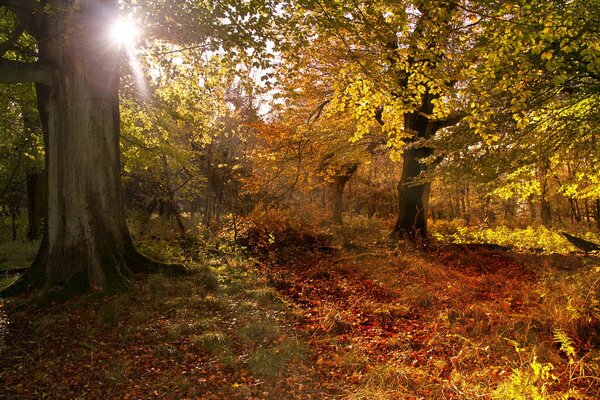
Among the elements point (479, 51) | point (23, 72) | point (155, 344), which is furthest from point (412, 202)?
point (23, 72)

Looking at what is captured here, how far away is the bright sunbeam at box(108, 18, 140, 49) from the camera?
6.96m

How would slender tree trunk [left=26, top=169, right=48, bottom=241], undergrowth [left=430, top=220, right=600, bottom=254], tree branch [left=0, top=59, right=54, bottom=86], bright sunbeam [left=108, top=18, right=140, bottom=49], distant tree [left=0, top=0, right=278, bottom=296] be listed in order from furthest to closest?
slender tree trunk [left=26, top=169, right=48, bottom=241] < undergrowth [left=430, top=220, right=600, bottom=254] < bright sunbeam [left=108, top=18, right=140, bottom=49] < distant tree [left=0, top=0, right=278, bottom=296] < tree branch [left=0, top=59, right=54, bottom=86]

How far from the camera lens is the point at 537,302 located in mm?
6438

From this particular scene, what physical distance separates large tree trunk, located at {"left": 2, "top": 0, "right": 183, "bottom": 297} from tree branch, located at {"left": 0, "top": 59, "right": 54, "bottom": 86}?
17 centimetres

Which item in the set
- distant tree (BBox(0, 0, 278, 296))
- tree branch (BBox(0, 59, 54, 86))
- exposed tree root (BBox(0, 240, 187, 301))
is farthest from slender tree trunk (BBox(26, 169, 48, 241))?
tree branch (BBox(0, 59, 54, 86))

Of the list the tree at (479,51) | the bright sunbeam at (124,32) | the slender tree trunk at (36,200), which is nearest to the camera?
the tree at (479,51)

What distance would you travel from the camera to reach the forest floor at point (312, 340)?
13.7 feet

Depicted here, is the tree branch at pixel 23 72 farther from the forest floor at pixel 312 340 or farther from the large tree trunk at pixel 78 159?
the forest floor at pixel 312 340

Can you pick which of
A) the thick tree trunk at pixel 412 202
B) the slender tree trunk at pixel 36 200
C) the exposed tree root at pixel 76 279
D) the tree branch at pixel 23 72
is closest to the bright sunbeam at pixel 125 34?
the tree branch at pixel 23 72

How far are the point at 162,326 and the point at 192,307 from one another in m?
0.87

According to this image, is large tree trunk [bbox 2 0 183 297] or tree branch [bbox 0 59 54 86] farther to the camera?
large tree trunk [bbox 2 0 183 297]

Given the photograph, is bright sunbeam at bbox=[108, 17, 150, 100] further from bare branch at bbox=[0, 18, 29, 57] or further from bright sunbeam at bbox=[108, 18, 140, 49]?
bare branch at bbox=[0, 18, 29, 57]

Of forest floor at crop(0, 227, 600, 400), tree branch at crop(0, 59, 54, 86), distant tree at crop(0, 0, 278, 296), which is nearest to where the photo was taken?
forest floor at crop(0, 227, 600, 400)

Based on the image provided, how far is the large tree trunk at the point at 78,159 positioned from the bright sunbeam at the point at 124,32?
118 millimetres
